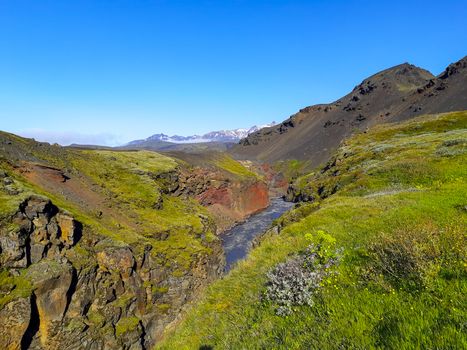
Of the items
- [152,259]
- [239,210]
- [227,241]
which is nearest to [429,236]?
[152,259]

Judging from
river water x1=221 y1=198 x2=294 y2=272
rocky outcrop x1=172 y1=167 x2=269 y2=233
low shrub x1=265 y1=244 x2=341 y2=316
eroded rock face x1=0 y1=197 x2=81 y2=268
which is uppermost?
low shrub x1=265 y1=244 x2=341 y2=316

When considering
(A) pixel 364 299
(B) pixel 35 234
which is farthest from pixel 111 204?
(A) pixel 364 299

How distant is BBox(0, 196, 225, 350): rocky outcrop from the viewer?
29.2 m

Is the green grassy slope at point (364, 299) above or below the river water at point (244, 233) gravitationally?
above

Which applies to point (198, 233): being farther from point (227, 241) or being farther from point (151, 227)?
point (227, 241)

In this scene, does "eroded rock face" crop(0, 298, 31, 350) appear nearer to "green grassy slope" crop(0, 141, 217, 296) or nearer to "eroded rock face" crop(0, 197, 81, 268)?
"green grassy slope" crop(0, 141, 217, 296)

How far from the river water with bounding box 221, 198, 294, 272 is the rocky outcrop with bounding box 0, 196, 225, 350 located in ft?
64.3

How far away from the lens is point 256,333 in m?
7.41

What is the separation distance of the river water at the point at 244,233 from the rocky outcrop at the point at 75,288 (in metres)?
19.6

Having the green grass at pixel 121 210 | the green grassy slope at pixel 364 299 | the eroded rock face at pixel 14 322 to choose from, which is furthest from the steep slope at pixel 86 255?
the green grassy slope at pixel 364 299

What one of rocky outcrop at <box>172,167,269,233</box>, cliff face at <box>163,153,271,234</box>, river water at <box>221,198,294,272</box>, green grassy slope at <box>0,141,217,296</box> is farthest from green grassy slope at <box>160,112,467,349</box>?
rocky outcrop at <box>172,167,269,233</box>

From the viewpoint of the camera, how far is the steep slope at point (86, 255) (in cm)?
3036

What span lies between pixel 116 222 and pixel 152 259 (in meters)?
9.96

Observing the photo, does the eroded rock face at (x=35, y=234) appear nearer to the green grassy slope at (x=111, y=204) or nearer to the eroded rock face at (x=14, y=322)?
the green grassy slope at (x=111, y=204)
